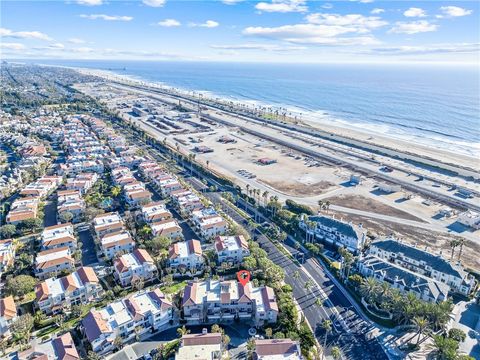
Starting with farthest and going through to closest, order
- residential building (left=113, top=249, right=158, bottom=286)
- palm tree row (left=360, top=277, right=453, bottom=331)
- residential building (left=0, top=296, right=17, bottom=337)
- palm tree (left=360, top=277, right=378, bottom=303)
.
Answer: residential building (left=113, top=249, right=158, bottom=286), palm tree (left=360, top=277, right=378, bottom=303), palm tree row (left=360, top=277, right=453, bottom=331), residential building (left=0, top=296, right=17, bottom=337)

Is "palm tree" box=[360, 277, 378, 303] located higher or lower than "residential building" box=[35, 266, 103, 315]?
higher

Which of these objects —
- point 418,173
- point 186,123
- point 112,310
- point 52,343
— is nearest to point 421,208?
point 418,173

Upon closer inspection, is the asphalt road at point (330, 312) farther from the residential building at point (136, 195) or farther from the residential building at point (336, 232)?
the residential building at point (136, 195)

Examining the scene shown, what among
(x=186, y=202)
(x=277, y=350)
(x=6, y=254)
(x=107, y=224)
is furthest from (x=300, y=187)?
(x=6, y=254)

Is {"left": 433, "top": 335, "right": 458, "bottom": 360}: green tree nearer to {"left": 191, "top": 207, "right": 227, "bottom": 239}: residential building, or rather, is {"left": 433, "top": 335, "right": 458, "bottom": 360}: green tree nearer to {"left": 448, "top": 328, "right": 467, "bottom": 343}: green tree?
{"left": 448, "top": 328, "right": 467, "bottom": 343}: green tree

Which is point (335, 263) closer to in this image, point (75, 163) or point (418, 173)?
point (418, 173)

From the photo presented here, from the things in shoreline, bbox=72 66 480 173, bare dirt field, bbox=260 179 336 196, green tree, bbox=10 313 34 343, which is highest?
shoreline, bbox=72 66 480 173

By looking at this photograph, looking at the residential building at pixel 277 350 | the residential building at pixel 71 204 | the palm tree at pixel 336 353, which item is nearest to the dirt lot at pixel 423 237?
the palm tree at pixel 336 353

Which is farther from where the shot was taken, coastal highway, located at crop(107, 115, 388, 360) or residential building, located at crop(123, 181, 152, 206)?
residential building, located at crop(123, 181, 152, 206)

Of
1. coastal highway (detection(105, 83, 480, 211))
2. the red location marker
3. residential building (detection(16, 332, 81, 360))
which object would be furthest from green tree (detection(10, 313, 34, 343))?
coastal highway (detection(105, 83, 480, 211))
